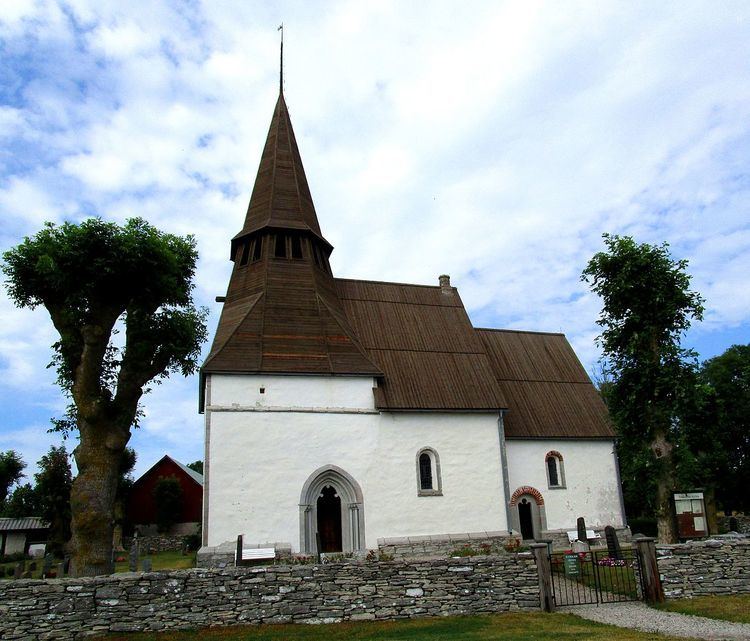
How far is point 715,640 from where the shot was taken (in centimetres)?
1015

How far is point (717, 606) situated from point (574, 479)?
13.0 metres

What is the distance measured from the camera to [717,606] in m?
12.8

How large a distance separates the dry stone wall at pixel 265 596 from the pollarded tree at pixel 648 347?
9581mm

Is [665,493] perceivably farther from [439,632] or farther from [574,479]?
[439,632]

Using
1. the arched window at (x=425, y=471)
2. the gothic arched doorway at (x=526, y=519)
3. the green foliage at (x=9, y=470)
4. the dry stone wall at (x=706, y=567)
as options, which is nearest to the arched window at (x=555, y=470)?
the gothic arched doorway at (x=526, y=519)

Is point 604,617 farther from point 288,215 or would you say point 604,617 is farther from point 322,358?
point 288,215

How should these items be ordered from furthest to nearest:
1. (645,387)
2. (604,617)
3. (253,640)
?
(645,387) → (604,617) → (253,640)

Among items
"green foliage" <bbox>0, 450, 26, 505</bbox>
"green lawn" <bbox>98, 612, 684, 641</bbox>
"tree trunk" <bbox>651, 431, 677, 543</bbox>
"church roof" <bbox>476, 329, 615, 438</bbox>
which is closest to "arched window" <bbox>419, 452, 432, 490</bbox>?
"church roof" <bbox>476, 329, 615, 438</bbox>

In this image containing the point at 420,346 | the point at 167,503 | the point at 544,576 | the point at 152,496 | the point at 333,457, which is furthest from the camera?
the point at 152,496

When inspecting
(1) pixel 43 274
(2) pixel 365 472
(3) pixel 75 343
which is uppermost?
(1) pixel 43 274

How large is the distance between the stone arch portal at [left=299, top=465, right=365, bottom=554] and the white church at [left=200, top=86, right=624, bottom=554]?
5 centimetres

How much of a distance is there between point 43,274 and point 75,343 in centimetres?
225

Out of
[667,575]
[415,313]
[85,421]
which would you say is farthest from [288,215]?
[667,575]

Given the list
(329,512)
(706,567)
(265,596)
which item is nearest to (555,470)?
(329,512)
